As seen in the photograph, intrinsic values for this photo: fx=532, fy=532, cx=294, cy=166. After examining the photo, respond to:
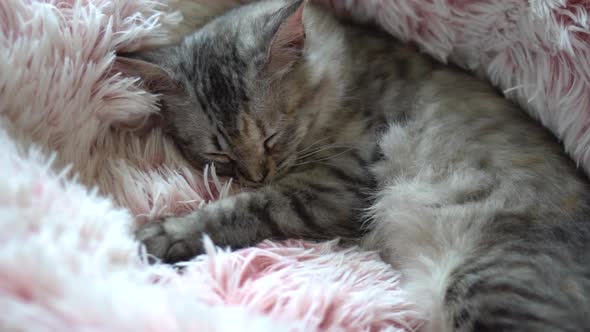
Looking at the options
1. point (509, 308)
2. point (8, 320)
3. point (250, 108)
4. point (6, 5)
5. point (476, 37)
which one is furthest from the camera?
point (476, 37)

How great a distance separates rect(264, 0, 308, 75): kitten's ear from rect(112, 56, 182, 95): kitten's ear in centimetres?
21

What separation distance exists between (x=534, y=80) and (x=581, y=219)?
1.12 ft

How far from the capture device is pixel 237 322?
A: 0.74m

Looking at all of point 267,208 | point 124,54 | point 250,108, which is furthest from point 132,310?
point 124,54

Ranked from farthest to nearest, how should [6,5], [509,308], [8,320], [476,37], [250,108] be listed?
[476,37], [250,108], [6,5], [509,308], [8,320]

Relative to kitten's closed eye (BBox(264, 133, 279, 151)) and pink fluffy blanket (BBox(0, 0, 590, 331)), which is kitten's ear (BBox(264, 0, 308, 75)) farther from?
pink fluffy blanket (BBox(0, 0, 590, 331))

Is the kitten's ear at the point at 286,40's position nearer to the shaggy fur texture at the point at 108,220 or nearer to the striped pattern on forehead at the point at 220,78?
the striped pattern on forehead at the point at 220,78

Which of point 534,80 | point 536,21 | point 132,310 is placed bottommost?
point 132,310

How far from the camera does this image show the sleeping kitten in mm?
973

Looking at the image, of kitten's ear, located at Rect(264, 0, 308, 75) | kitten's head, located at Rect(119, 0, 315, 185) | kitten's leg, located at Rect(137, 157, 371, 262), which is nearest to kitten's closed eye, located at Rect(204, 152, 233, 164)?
kitten's head, located at Rect(119, 0, 315, 185)

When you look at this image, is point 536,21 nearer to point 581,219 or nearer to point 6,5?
point 581,219

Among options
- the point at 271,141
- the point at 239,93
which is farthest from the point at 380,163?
the point at 239,93

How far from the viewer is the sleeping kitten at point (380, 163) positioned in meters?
0.97

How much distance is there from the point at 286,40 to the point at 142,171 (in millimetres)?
417
